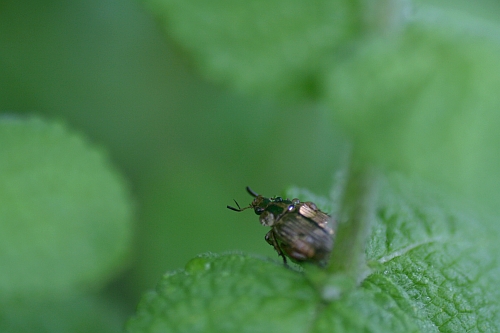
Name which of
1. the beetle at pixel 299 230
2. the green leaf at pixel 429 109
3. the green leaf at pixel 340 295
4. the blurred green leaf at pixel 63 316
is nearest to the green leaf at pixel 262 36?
→ the green leaf at pixel 429 109

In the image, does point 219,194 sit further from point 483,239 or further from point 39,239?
point 483,239

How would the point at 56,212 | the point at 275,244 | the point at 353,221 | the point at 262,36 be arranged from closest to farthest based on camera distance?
the point at 262,36
the point at 353,221
the point at 275,244
the point at 56,212

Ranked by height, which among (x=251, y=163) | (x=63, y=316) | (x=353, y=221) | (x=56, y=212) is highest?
(x=251, y=163)

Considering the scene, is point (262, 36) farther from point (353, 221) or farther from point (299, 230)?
point (299, 230)

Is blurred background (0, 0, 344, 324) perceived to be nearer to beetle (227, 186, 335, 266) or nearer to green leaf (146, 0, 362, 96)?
beetle (227, 186, 335, 266)

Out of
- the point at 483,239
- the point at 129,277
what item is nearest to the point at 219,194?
the point at 129,277

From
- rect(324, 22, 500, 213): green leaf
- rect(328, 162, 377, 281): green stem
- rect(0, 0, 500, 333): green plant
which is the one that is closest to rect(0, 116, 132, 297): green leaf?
rect(0, 0, 500, 333): green plant

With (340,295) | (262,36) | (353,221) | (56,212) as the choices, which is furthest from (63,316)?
(262,36)

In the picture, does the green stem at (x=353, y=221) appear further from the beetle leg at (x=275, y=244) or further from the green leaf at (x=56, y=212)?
the green leaf at (x=56, y=212)
